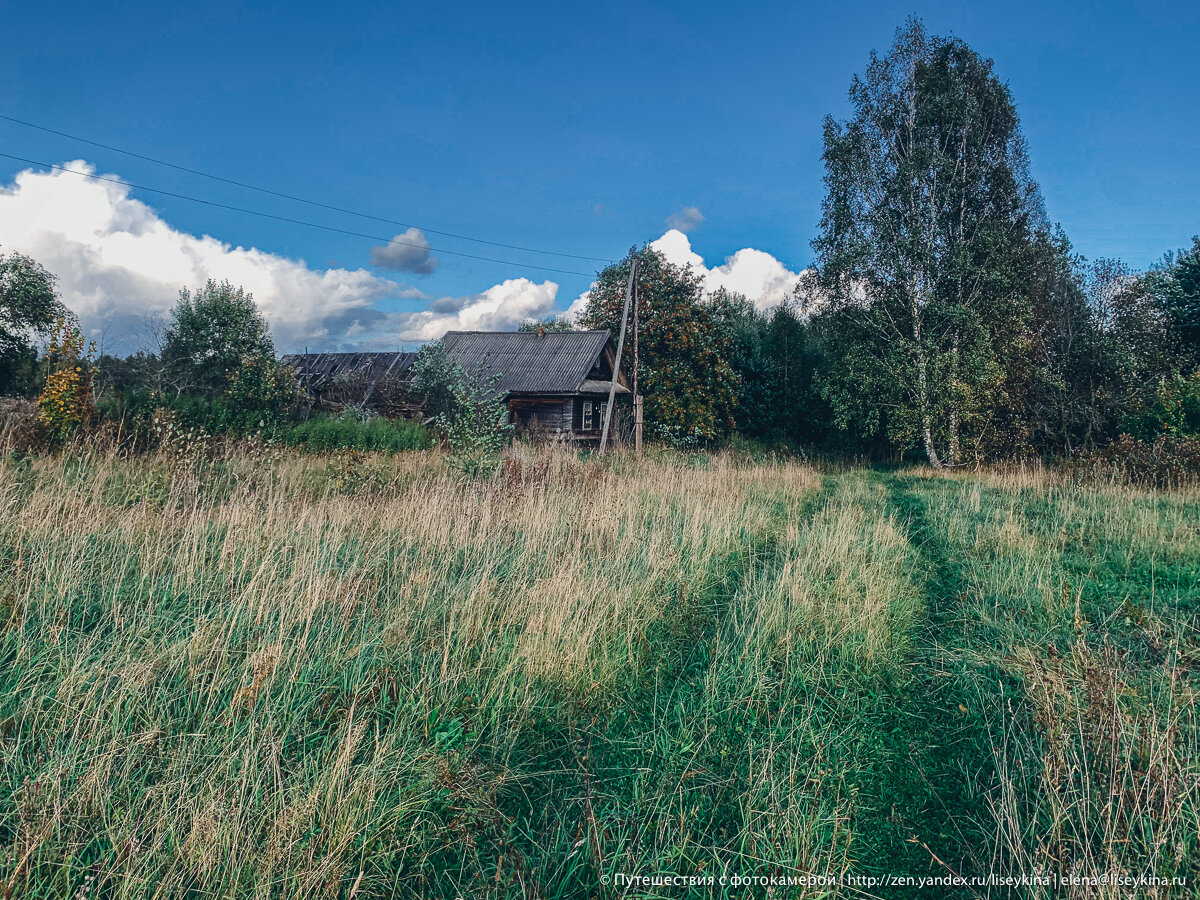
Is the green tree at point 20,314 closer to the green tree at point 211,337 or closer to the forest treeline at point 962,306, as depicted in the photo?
the green tree at point 211,337

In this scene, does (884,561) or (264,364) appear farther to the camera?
(264,364)

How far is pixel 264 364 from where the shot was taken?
23.4m

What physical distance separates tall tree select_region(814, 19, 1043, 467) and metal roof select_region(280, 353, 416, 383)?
63.9ft

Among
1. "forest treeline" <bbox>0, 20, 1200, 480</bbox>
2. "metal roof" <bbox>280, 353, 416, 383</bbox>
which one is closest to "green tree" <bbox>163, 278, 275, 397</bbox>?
"metal roof" <bbox>280, 353, 416, 383</bbox>

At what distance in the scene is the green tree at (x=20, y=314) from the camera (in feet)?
79.6

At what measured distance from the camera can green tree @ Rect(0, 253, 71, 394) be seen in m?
24.2

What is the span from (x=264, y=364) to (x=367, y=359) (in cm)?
631

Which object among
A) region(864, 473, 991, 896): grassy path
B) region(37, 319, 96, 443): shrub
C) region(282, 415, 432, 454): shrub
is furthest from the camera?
region(282, 415, 432, 454): shrub

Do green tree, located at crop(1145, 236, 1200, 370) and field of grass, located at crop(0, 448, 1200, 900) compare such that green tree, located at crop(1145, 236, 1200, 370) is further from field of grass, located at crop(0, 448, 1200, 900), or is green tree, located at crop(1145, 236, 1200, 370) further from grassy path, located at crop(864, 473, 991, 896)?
grassy path, located at crop(864, 473, 991, 896)

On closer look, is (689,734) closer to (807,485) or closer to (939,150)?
(807,485)

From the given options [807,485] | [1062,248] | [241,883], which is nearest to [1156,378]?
[1062,248]

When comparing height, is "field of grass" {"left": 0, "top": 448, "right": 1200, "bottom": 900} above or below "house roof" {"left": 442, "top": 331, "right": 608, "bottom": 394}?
below

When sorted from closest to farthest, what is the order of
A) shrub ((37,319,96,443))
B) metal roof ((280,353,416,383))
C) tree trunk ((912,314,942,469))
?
shrub ((37,319,96,443)) < tree trunk ((912,314,942,469)) < metal roof ((280,353,416,383))

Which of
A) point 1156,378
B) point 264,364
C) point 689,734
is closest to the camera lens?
point 689,734
